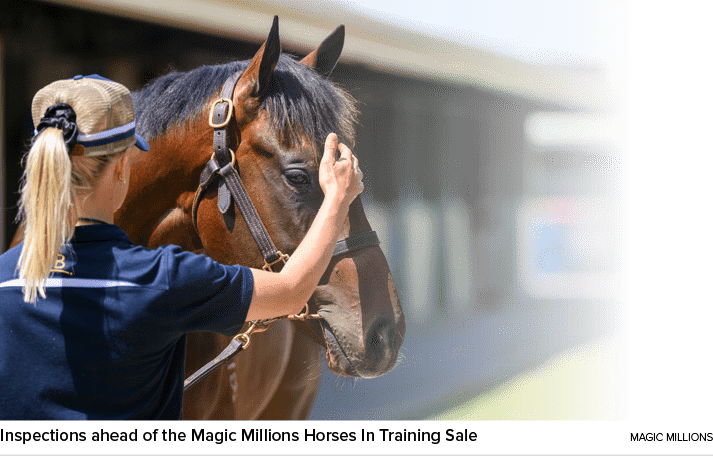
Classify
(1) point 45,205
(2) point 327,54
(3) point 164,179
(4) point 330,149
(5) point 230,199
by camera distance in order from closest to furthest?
1. (1) point 45,205
2. (4) point 330,149
3. (5) point 230,199
4. (3) point 164,179
5. (2) point 327,54

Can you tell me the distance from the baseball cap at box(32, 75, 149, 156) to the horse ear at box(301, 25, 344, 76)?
808mm

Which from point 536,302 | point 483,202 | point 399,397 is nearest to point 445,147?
point 483,202

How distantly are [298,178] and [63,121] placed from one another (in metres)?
0.62

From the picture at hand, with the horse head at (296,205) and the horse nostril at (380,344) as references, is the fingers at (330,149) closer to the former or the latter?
the horse head at (296,205)

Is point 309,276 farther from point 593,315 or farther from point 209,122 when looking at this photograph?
point 593,315

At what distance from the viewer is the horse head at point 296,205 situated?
133cm

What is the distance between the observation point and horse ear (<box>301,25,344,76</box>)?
1600 mm

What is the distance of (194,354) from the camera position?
1.64 meters

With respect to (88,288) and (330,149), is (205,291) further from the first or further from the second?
(330,149)

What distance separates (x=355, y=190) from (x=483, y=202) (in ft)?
3.88

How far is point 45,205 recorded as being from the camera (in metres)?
0.78

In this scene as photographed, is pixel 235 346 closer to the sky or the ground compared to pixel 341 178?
closer to the ground

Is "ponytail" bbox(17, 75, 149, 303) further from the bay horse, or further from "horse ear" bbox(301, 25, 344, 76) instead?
"horse ear" bbox(301, 25, 344, 76)

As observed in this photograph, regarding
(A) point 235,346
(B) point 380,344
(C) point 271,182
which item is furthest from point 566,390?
(C) point 271,182
